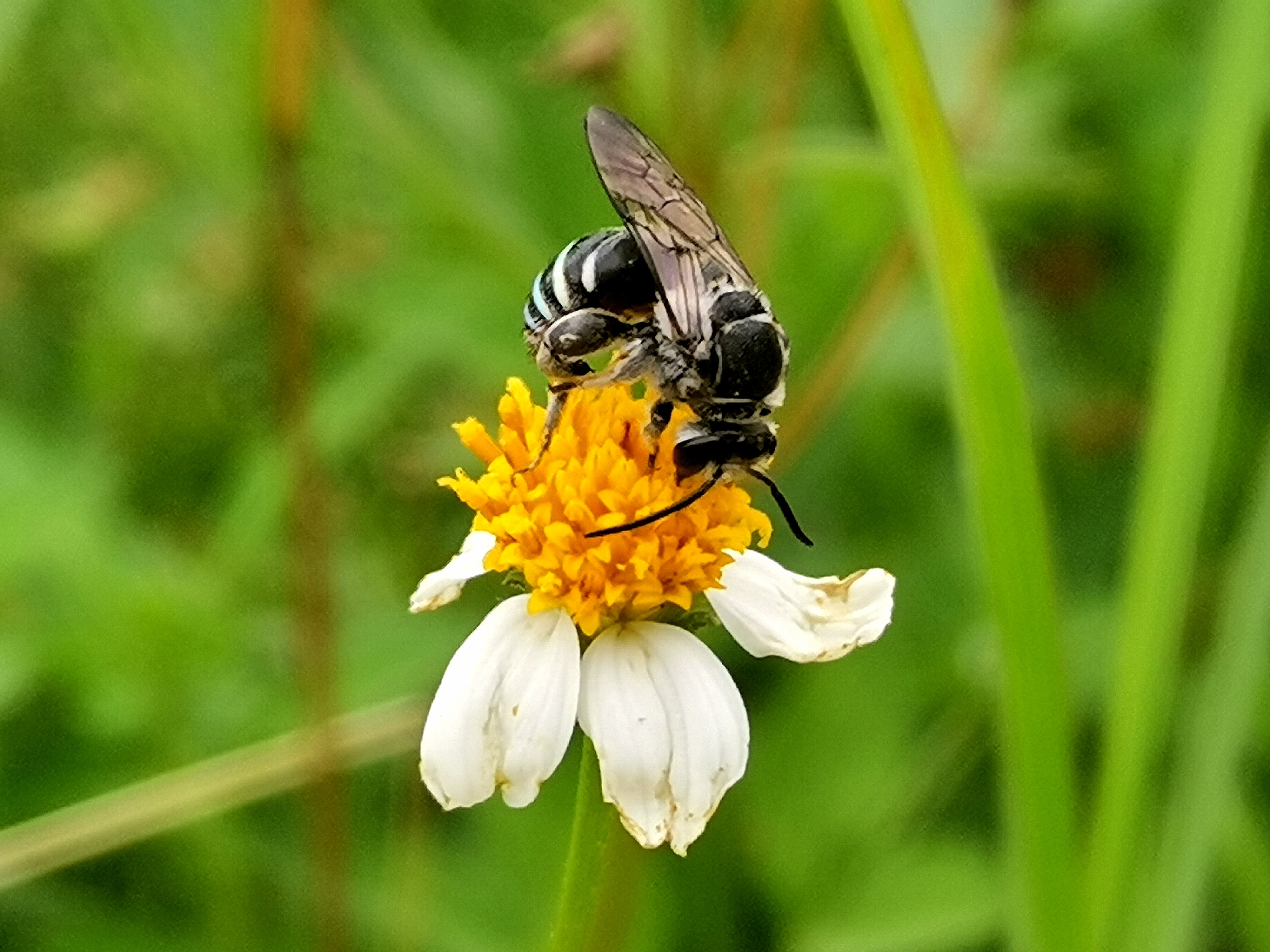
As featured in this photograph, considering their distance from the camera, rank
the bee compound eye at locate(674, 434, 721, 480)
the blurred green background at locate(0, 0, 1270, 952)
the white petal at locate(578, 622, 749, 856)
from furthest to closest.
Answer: the blurred green background at locate(0, 0, 1270, 952) → the bee compound eye at locate(674, 434, 721, 480) → the white petal at locate(578, 622, 749, 856)

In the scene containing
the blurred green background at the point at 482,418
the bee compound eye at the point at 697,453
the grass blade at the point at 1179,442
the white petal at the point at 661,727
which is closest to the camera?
the white petal at the point at 661,727

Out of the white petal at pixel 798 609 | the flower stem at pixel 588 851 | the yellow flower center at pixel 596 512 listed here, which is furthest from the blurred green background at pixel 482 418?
the flower stem at pixel 588 851

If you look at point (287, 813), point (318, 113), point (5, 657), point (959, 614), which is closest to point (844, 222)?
point (959, 614)

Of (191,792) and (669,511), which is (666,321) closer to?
(669,511)

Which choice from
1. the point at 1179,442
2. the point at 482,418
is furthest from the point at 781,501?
the point at 482,418

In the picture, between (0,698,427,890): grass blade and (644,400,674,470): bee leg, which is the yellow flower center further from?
(0,698,427,890): grass blade

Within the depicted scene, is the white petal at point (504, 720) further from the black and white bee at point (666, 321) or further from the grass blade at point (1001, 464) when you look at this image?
the grass blade at point (1001, 464)

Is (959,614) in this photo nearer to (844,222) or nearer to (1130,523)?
(1130,523)

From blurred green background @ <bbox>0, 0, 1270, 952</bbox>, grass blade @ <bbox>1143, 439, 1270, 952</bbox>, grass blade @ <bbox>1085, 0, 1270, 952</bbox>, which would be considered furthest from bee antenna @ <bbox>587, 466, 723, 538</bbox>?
grass blade @ <bbox>1143, 439, 1270, 952</bbox>
